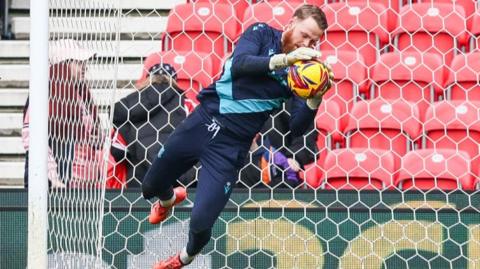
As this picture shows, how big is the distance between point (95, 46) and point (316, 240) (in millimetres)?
1438

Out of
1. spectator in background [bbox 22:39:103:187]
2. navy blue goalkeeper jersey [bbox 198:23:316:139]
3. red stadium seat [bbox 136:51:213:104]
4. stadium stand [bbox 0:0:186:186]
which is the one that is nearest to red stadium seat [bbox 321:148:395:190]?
red stadium seat [bbox 136:51:213:104]

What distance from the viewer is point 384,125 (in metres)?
6.96

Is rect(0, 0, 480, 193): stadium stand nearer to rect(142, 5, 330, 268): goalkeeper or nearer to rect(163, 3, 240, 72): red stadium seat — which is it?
rect(163, 3, 240, 72): red stadium seat

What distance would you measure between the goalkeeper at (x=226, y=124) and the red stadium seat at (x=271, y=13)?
2022 mm

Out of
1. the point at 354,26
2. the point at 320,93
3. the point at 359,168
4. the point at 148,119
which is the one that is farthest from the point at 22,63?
the point at 320,93

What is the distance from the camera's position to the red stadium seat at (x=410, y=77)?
23.7ft

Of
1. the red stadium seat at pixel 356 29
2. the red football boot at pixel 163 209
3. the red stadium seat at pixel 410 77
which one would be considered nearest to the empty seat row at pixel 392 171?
the red stadium seat at pixel 410 77

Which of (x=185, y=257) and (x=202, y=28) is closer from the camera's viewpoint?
(x=185, y=257)

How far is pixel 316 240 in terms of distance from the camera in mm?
6207

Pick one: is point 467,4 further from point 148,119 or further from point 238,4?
point 148,119

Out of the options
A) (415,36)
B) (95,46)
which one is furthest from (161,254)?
(415,36)

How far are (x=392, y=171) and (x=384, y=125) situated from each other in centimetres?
34

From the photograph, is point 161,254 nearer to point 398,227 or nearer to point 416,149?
point 398,227

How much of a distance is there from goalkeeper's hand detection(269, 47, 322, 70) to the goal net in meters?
0.90
